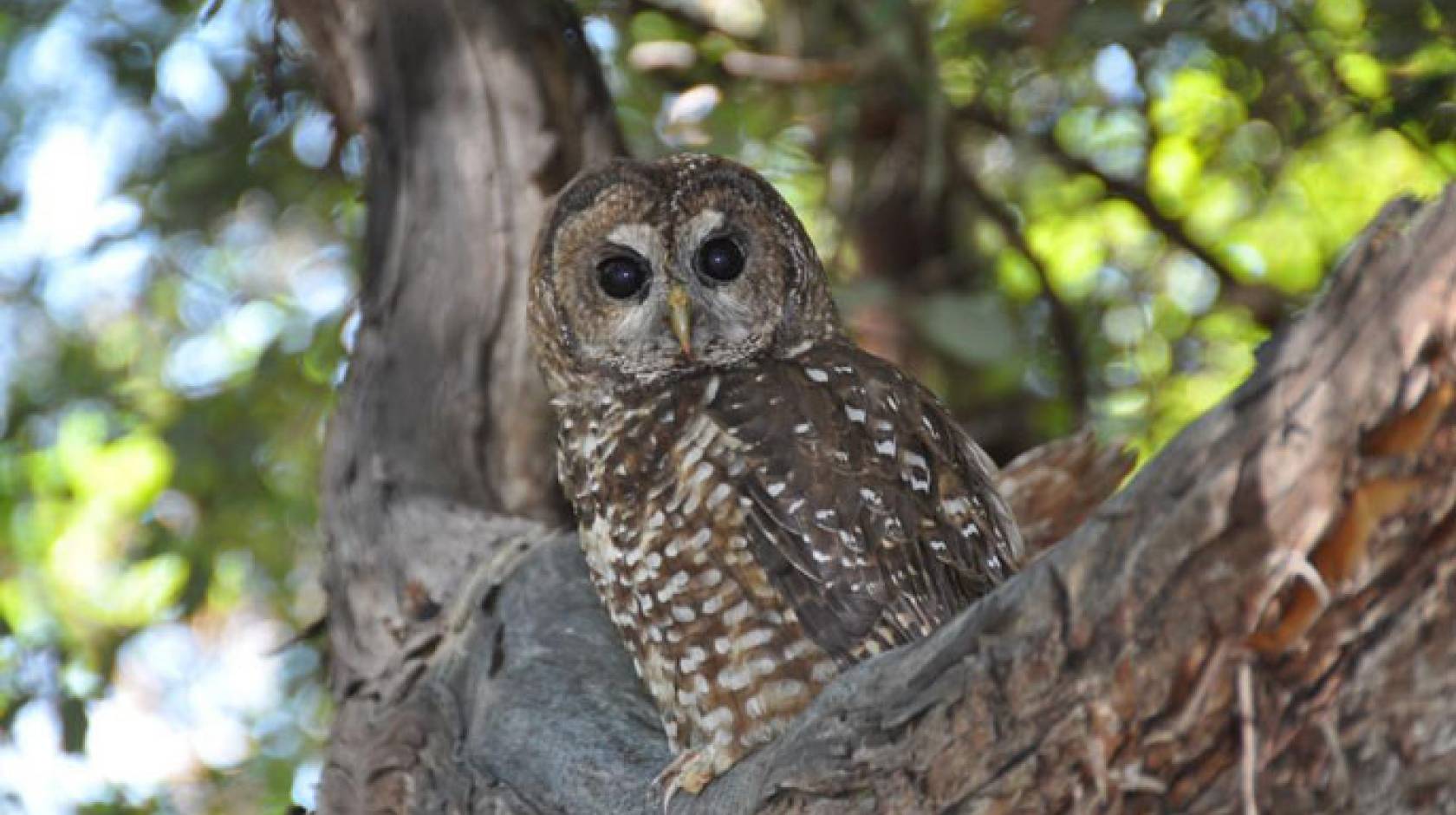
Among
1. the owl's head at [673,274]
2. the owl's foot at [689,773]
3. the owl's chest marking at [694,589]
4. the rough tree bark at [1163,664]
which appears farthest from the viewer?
the owl's head at [673,274]

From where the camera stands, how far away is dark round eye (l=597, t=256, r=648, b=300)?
3.08m

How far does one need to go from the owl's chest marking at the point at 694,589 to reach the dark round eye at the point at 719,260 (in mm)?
284

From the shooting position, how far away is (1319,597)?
4.67ft

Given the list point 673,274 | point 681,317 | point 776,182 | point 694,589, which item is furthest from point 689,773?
point 776,182

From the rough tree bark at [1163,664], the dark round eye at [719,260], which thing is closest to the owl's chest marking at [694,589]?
the rough tree bark at [1163,664]

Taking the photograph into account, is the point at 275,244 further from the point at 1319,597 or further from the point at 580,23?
the point at 1319,597

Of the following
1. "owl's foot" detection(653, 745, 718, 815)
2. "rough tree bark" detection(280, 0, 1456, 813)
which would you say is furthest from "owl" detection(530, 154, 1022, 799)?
"rough tree bark" detection(280, 0, 1456, 813)

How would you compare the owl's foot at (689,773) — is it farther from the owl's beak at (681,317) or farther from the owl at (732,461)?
the owl's beak at (681,317)

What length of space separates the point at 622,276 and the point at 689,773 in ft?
3.50

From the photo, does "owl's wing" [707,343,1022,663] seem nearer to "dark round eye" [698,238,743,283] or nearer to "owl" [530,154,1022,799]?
"owl" [530,154,1022,799]

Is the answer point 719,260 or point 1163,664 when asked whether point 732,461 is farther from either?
point 1163,664

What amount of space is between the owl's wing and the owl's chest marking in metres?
0.04

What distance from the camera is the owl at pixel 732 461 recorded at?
8.25 ft

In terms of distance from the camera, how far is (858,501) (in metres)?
2.58
